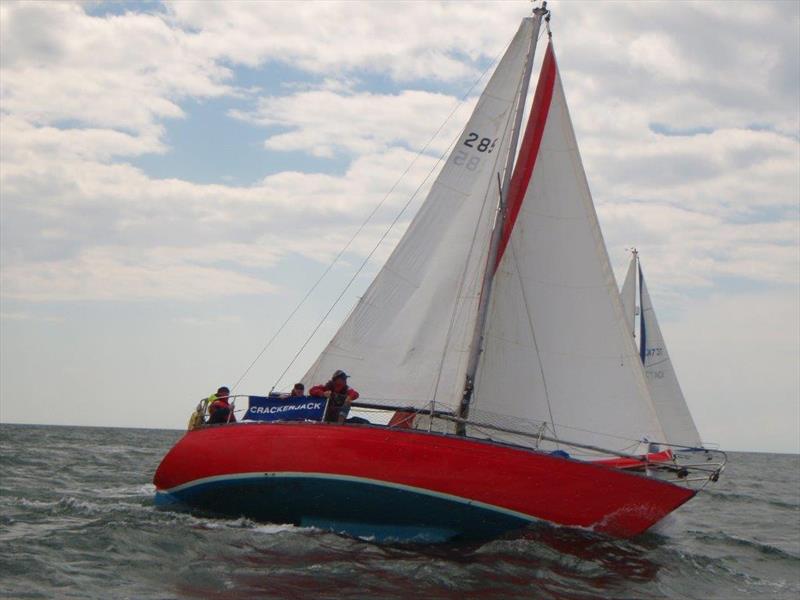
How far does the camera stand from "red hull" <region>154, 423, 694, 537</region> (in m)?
13.3

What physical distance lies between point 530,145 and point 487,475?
233 inches

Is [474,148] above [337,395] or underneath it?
above

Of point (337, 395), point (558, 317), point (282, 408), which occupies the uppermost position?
point (558, 317)

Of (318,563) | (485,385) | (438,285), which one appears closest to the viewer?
(318,563)

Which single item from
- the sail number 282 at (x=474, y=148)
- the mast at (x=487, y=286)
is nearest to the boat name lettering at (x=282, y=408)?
the mast at (x=487, y=286)

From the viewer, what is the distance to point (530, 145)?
637 inches

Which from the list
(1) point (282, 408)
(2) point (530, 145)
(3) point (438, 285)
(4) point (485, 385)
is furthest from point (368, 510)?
(2) point (530, 145)

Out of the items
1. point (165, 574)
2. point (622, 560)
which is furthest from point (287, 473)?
point (622, 560)

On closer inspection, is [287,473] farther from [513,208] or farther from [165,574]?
[513,208]

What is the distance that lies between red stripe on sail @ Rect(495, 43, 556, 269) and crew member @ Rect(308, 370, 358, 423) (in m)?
3.20

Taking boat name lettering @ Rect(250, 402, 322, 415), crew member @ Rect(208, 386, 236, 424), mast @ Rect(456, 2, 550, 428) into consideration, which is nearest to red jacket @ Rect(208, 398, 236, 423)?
crew member @ Rect(208, 386, 236, 424)

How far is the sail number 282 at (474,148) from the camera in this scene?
16.2 meters

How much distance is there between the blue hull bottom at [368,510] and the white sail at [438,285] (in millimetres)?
2158

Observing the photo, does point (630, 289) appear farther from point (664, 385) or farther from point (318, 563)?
point (318, 563)
